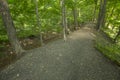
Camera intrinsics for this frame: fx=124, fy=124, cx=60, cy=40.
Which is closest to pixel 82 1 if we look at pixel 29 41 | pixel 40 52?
pixel 29 41

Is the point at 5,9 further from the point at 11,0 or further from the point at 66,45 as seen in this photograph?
the point at 66,45

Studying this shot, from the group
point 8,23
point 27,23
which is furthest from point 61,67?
point 27,23

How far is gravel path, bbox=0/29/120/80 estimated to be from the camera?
5.82 meters

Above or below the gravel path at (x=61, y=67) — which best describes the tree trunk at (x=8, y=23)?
above

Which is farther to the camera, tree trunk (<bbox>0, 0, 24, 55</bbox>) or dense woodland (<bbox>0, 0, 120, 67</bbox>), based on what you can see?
dense woodland (<bbox>0, 0, 120, 67</bbox>)

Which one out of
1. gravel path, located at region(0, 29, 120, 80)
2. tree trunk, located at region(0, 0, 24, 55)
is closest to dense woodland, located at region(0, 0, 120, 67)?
tree trunk, located at region(0, 0, 24, 55)

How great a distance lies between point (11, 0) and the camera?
9141mm

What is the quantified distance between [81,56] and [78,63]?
38.7 inches

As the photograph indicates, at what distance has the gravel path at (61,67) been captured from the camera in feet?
19.1

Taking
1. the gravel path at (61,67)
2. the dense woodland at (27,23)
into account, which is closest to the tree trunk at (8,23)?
the dense woodland at (27,23)

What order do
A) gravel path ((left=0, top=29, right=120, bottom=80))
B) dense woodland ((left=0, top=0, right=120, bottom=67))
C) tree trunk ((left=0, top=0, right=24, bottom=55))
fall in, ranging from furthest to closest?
dense woodland ((left=0, top=0, right=120, bottom=67)) < tree trunk ((left=0, top=0, right=24, bottom=55)) < gravel path ((left=0, top=29, right=120, bottom=80))

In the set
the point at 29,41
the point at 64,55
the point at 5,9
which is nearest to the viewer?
the point at 5,9

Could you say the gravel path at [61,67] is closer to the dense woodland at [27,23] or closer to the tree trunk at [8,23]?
the tree trunk at [8,23]

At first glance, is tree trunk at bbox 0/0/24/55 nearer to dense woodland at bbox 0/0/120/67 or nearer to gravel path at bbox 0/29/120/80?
dense woodland at bbox 0/0/120/67
